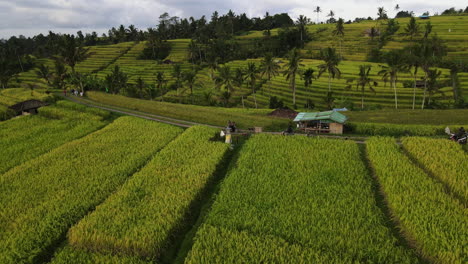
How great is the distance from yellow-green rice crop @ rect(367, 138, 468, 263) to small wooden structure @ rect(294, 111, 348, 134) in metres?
10.5

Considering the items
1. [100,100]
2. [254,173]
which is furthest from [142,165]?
[100,100]

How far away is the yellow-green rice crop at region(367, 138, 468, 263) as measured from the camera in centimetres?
1361

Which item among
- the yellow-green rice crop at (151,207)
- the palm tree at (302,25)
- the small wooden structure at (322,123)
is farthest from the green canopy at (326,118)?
the palm tree at (302,25)

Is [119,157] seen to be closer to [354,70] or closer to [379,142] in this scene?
[379,142]

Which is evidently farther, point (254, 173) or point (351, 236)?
point (254, 173)

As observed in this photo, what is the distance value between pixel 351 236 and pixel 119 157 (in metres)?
21.6

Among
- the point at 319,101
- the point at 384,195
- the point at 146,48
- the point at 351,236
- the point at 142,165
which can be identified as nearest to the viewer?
the point at 351,236

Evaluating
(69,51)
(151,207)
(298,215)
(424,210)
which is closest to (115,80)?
(69,51)

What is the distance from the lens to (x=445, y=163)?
21.5 meters

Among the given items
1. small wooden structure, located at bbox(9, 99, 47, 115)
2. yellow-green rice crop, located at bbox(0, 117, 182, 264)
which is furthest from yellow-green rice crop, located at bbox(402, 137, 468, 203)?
small wooden structure, located at bbox(9, 99, 47, 115)

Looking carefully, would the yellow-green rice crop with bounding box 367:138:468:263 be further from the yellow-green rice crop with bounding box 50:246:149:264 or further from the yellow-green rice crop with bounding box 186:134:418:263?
the yellow-green rice crop with bounding box 50:246:149:264

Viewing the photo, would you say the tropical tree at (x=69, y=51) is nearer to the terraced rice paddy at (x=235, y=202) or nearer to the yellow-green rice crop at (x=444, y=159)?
the terraced rice paddy at (x=235, y=202)

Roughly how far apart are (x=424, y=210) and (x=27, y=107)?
52.9 meters

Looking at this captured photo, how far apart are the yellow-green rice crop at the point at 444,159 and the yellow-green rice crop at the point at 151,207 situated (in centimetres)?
1735
